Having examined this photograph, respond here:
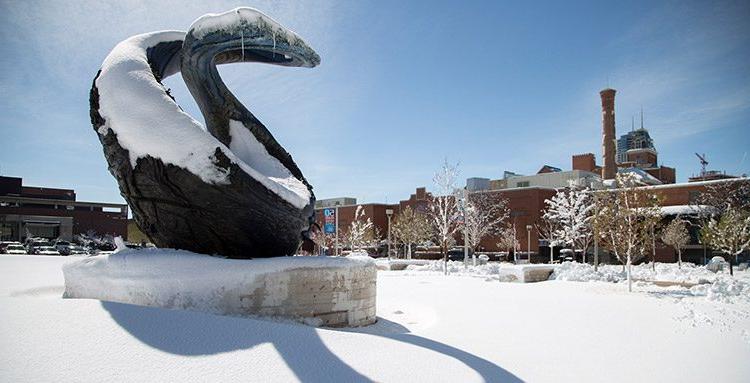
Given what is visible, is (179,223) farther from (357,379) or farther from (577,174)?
(577,174)

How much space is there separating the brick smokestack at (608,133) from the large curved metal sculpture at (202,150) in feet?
161

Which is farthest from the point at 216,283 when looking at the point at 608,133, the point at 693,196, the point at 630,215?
the point at 608,133

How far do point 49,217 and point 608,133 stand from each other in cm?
6163

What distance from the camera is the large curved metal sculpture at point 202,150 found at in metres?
7.14

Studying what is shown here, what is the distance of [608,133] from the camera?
51094 mm

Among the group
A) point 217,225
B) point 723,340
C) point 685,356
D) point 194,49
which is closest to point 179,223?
point 217,225

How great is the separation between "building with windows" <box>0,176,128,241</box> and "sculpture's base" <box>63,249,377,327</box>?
55.7 m

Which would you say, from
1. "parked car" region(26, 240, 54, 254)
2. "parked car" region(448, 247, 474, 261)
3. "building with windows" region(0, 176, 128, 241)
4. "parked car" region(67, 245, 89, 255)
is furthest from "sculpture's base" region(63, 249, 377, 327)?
"building with windows" region(0, 176, 128, 241)

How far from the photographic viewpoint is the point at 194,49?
8.68 meters

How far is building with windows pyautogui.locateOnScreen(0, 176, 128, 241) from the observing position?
173ft

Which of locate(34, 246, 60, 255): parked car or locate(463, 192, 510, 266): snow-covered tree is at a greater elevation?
locate(463, 192, 510, 266): snow-covered tree

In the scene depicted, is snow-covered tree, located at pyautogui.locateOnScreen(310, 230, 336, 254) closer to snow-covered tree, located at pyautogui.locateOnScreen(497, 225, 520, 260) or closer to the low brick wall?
snow-covered tree, located at pyautogui.locateOnScreen(497, 225, 520, 260)

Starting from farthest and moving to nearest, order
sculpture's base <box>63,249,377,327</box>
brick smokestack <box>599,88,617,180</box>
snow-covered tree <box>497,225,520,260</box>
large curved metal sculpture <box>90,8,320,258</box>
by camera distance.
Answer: brick smokestack <box>599,88,617,180</box>, snow-covered tree <box>497,225,520,260</box>, large curved metal sculpture <box>90,8,320,258</box>, sculpture's base <box>63,249,377,327</box>

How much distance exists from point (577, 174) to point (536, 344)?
171 feet
